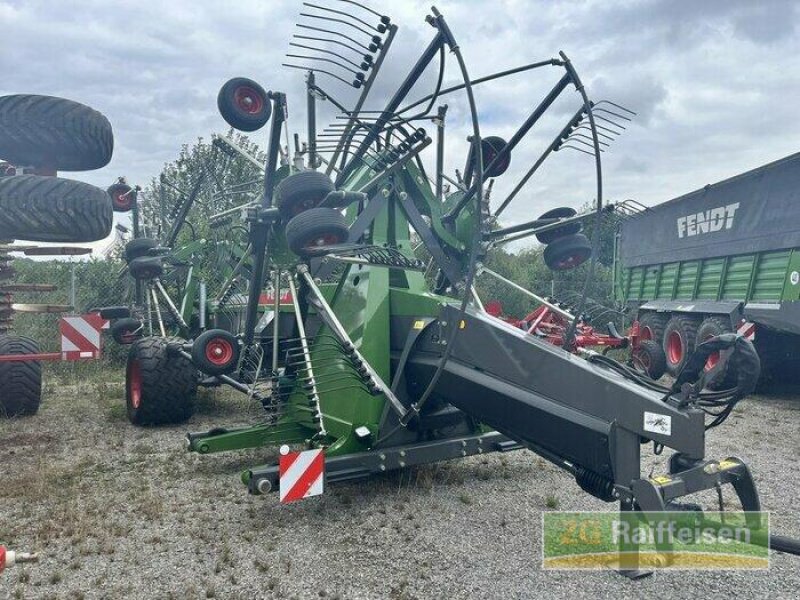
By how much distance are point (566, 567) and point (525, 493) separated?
46.1 inches

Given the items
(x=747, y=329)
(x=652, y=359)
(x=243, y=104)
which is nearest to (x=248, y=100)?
(x=243, y=104)

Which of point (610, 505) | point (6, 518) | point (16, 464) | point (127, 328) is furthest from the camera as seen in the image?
point (127, 328)

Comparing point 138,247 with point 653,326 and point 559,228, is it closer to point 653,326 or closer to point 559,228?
point 559,228

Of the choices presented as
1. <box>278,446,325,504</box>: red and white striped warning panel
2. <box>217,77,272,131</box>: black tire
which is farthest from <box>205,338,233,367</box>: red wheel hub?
<box>217,77,272,131</box>: black tire

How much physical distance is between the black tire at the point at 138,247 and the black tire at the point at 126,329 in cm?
69

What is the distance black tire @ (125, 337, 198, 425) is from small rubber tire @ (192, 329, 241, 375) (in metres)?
1.87

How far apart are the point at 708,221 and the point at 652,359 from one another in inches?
92.6

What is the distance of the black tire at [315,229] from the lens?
3752 millimetres

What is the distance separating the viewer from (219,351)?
15.1 feet

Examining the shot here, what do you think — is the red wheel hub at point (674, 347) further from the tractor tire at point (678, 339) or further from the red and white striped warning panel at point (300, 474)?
the red and white striped warning panel at point (300, 474)

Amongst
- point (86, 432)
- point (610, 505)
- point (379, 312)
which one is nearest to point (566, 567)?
point (610, 505)

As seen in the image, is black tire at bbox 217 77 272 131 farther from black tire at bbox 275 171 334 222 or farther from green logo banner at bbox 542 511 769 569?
green logo banner at bbox 542 511 769 569

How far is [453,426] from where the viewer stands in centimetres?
454

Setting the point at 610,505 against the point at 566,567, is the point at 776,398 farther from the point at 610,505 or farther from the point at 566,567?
the point at 566,567
